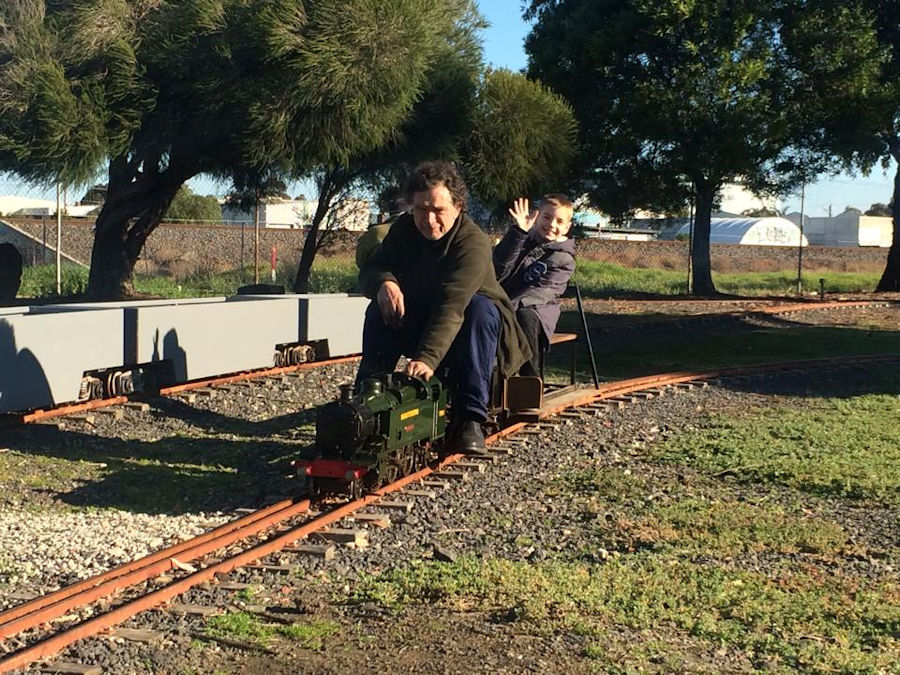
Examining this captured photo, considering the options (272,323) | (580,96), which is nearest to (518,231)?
(272,323)

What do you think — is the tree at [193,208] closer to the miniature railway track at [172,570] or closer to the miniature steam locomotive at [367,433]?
the miniature steam locomotive at [367,433]

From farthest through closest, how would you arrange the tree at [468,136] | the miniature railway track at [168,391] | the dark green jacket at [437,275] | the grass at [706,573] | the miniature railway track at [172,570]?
the tree at [468,136] < the miniature railway track at [168,391] < the dark green jacket at [437,275] < the grass at [706,573] < the miniature railway track at [172,570]

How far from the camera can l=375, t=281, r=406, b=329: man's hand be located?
23.5 feet

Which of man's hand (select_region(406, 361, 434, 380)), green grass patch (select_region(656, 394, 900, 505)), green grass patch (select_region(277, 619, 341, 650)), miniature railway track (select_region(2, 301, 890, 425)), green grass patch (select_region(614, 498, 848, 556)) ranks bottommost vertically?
green grass patch (select_region(277, 619, 341, 650))

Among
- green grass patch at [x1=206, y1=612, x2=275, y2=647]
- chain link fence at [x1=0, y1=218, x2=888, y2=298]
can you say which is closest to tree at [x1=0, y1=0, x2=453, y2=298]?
chain link fence at [x1=0, y1=218, x2=888, y2=298]

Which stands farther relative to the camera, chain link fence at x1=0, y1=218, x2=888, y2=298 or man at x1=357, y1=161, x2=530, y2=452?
chain link fence at x1=0, y1=218, x2=888, y2=298

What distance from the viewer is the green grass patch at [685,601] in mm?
4559

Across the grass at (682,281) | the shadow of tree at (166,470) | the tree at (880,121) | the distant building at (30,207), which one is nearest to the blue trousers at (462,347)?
the shadow of tree at (166,470)

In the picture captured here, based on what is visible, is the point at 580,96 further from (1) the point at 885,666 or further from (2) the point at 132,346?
(1) the point at 885,666

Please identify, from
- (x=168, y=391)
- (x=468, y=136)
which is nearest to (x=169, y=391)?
(x=168, y=391)

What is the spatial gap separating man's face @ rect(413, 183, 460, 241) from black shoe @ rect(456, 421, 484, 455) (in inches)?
51.3

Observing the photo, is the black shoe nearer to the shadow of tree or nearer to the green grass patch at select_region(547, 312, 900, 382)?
the shadow of tree

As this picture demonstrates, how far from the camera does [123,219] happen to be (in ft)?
73.8

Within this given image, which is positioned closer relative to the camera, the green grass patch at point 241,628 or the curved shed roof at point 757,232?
the green grass patch at point 241,628
